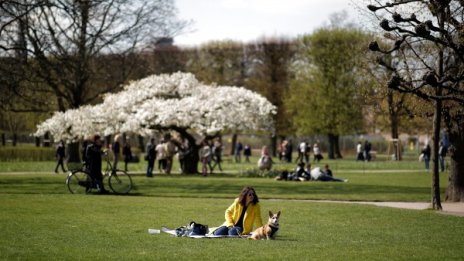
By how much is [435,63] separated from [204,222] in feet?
32.8

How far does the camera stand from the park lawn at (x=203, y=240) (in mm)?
11102

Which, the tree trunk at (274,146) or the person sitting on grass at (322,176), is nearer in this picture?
the person sitting on grass at (322,176)

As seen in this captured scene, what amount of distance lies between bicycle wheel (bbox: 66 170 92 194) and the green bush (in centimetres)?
2972

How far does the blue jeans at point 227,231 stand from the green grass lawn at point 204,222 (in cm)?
56

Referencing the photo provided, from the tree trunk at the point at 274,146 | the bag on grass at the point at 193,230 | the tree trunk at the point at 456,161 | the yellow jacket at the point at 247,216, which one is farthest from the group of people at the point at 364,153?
the bag on grass at the point at 193,230

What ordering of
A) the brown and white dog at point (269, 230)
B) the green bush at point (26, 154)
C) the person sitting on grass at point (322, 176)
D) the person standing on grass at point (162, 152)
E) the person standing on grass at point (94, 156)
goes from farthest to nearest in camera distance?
1. the green bush at point (26, 154)
2. the person standing on grass at point (162, 152)
3. the person sitting on grass at point (322, 176)
4. the person standing on grass at point (94, 156)
5. the brown and white dog at point (269, 230)

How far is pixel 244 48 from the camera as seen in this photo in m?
72.0

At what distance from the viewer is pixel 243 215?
45.2 feet

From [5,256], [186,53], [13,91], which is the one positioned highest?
[186,53]

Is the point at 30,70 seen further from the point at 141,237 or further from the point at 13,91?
the point at 141,237

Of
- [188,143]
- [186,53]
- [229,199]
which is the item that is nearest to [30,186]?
[229,199]

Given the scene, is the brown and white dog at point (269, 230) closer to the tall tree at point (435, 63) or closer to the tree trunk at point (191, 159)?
the tall tree at point (435, 63)

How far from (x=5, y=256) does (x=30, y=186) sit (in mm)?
17344

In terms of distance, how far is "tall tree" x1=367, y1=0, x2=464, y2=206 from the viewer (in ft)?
52.5
